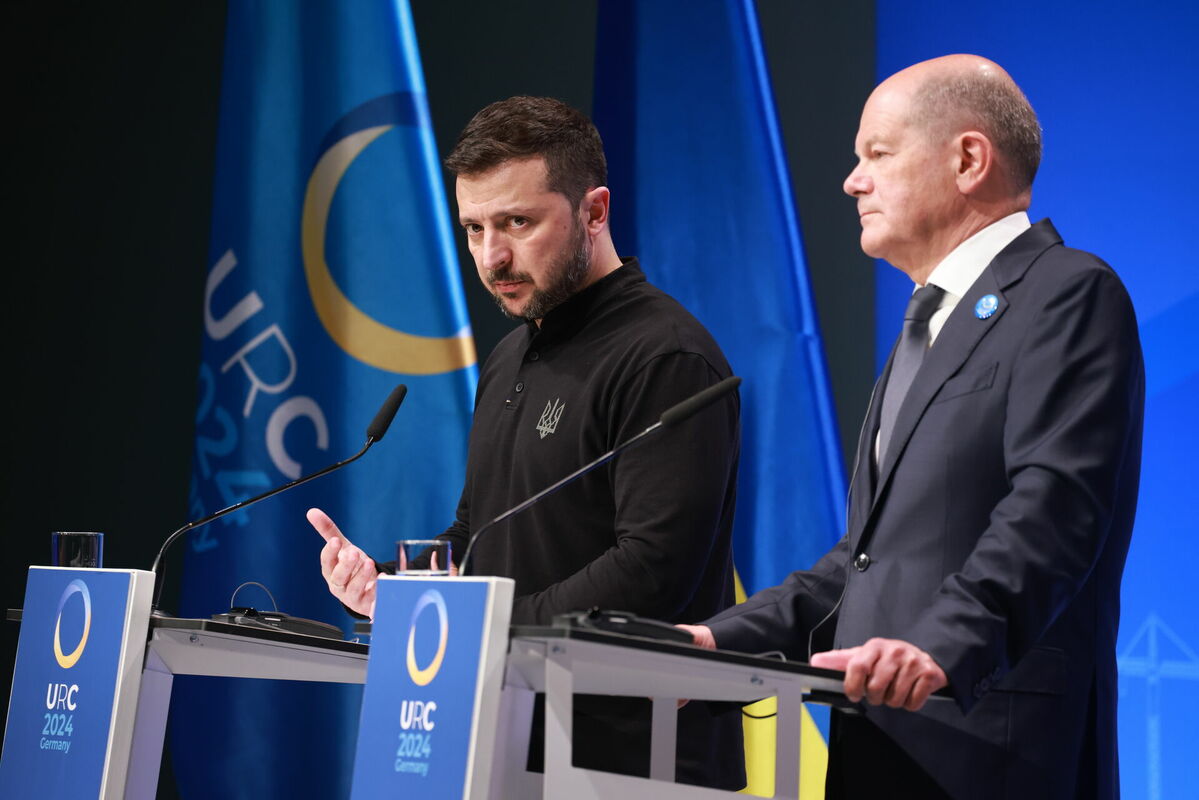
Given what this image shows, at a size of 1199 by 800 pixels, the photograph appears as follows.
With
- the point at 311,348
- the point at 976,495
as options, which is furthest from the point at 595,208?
the point at 311,348

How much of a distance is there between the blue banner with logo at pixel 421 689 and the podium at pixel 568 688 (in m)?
0.04

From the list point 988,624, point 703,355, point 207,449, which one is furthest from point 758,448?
point 988,624

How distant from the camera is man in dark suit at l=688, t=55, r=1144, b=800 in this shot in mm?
1590

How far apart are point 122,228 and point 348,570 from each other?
9.20 ft

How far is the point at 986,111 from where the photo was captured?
194cm

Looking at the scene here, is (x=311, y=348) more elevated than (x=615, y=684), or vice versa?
(x=311, y=348)

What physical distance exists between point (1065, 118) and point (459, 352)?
1672 millimetres

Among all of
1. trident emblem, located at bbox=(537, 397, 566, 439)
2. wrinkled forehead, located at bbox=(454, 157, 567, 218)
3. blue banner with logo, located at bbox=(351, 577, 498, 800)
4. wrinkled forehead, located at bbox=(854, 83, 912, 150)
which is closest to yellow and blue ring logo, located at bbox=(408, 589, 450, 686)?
blue banner with logo, located at bbox=(351, 577, 498, 800)

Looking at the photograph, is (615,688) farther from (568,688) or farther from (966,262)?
(966,262)

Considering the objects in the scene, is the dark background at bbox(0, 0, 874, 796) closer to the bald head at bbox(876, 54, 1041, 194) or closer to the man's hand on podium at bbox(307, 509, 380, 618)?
the man's hand on podium at bbox(307, 509, 380, 618)

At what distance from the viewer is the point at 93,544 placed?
2262 millimetres

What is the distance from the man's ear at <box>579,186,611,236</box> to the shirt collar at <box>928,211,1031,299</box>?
816mm

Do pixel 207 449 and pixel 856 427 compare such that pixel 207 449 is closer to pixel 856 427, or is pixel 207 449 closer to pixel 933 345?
pixel 856 427

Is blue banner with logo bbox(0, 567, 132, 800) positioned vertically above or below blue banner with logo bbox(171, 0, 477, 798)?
below
